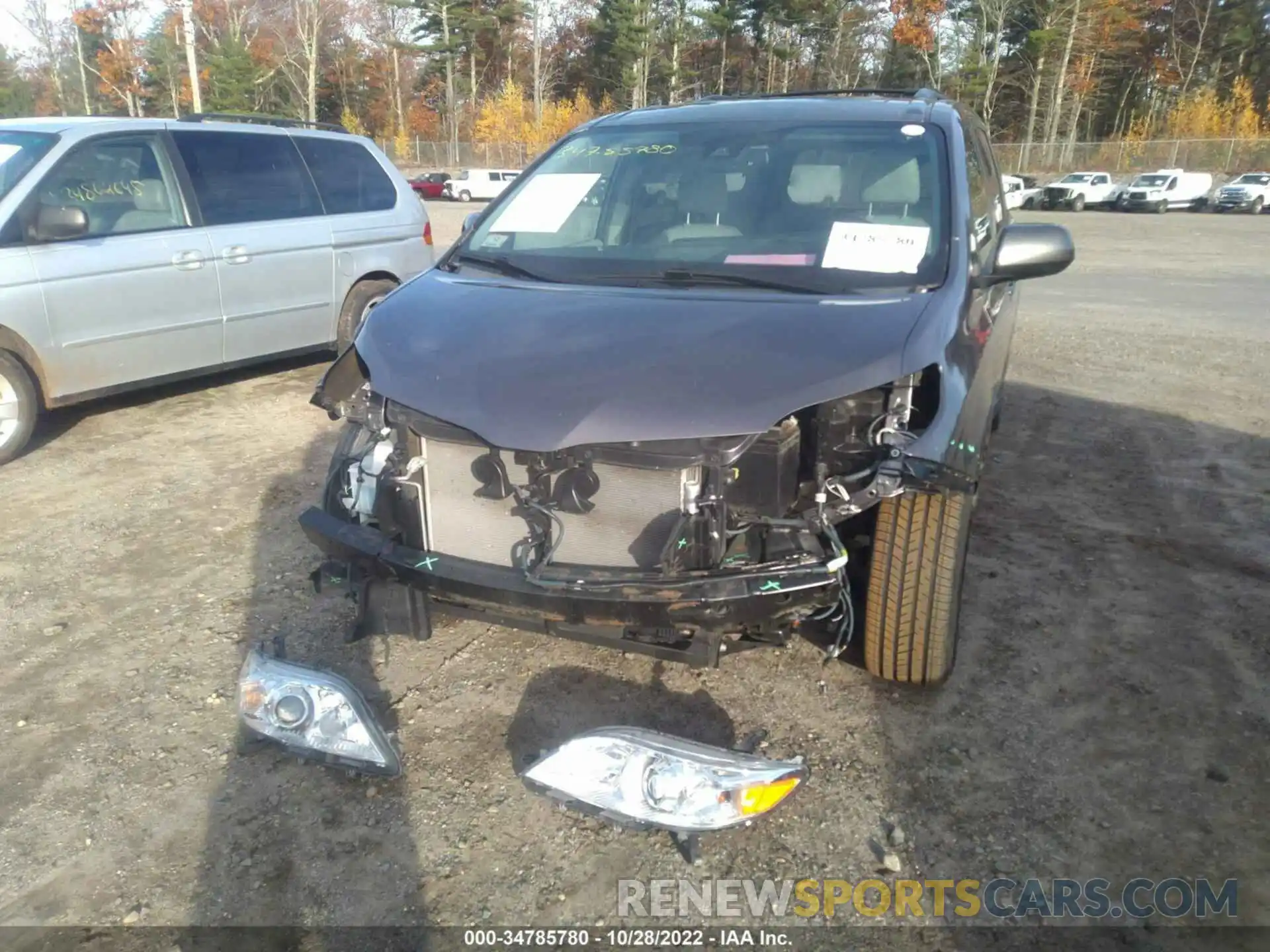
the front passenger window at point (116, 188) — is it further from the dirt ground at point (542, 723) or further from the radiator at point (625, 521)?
the radiator at point (625, 521)

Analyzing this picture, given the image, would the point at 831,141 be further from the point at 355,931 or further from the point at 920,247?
the point at 355,931

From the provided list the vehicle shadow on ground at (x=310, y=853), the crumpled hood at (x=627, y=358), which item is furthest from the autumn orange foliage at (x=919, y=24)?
the vehicle shadow on ground at (x=310, y=853)

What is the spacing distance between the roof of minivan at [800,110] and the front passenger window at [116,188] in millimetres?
3242

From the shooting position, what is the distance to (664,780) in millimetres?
2359

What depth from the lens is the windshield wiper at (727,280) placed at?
9.94 feet

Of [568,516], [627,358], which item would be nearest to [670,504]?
[568,516]

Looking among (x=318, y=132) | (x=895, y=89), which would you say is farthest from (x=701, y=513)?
(x=318, y=132)

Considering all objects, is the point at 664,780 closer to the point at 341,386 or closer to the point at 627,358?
the point at 627,358

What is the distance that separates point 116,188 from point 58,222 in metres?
0.69

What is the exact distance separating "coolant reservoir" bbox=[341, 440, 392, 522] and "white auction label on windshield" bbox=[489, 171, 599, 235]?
1.17 m

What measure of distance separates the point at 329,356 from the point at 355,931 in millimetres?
6531

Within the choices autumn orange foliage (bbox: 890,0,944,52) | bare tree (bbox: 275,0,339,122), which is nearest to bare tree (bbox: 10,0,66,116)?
bare tree (bbox: 275,0,339,122)

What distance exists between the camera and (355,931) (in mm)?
2246

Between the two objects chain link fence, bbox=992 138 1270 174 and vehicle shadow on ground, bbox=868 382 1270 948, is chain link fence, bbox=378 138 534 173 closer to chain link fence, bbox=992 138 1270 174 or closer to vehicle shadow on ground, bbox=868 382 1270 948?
chain link fence, bbox=992 138 1270 174
